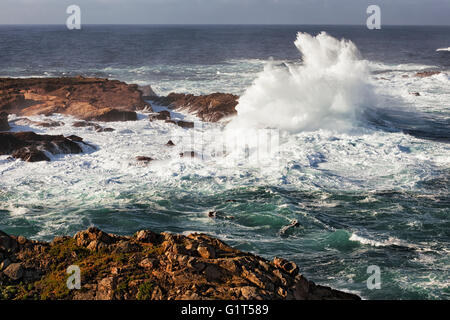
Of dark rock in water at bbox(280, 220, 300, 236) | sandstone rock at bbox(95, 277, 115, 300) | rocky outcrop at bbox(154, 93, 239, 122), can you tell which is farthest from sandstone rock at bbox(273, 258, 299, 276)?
rocky outcrop at bbox(154, 93, 239, 122)

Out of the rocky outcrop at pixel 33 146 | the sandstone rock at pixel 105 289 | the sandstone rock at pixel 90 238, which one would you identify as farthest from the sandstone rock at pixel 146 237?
the rocky outcrop at pixel 33 146

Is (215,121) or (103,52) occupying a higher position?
(103,52)

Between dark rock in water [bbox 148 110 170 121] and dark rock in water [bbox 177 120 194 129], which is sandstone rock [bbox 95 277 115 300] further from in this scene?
dark rock in water [bbox 148 110 170 121]

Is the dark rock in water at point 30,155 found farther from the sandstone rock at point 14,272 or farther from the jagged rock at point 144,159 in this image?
the sandstone rock at point 14,272

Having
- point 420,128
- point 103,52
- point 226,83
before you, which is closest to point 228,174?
point 420,128

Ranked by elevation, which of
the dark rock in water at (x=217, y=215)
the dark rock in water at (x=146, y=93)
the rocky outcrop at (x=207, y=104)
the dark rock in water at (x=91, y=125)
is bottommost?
the dark rock in water at (x=217, y=215)
